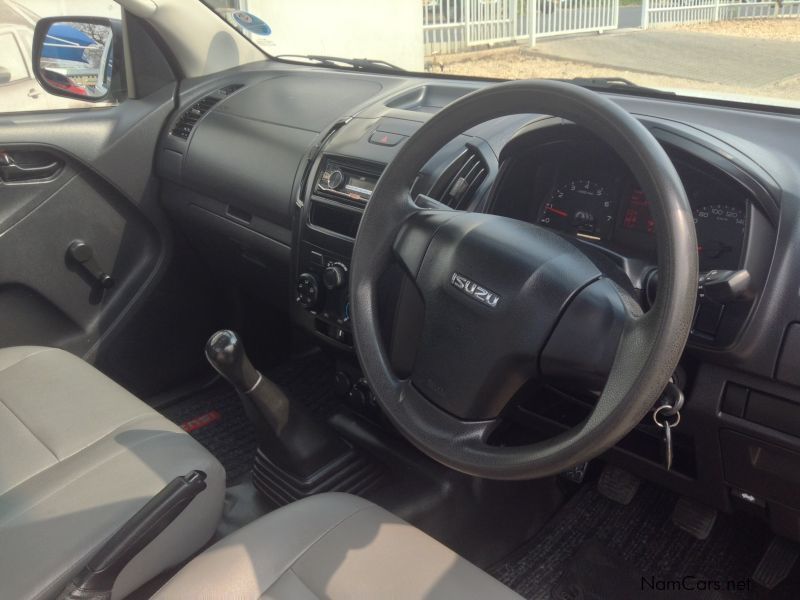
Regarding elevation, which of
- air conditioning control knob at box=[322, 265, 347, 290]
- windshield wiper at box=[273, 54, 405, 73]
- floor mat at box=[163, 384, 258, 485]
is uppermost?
windshield wiper at box=[273, 54, 405, 73]

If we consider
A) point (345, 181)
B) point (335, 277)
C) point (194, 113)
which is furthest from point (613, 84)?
point (194, 113)

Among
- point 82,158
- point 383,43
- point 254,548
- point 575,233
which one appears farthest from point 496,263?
point 383,43

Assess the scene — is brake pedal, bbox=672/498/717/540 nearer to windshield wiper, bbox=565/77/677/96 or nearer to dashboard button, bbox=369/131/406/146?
windshield wiper, bbox=565/77/677/96

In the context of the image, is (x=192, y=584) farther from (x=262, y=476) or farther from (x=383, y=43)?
(x=383, y=43)

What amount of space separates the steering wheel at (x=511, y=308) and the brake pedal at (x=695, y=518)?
1.05 metres

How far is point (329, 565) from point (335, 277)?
0.74 m

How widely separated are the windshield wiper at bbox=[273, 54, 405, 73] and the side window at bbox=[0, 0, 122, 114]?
59cm

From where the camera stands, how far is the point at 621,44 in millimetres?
1831

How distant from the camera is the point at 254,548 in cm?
Answer: 128

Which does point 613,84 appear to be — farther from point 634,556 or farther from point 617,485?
point 634,556

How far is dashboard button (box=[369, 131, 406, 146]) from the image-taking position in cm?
186

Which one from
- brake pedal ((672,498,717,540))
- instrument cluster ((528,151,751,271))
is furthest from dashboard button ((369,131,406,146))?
brake pedal ((672,498,717,540))

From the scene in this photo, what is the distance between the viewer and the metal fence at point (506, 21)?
6.34 ft

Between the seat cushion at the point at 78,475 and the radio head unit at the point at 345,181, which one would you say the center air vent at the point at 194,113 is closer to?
the radio head unit at the point at 345,181
